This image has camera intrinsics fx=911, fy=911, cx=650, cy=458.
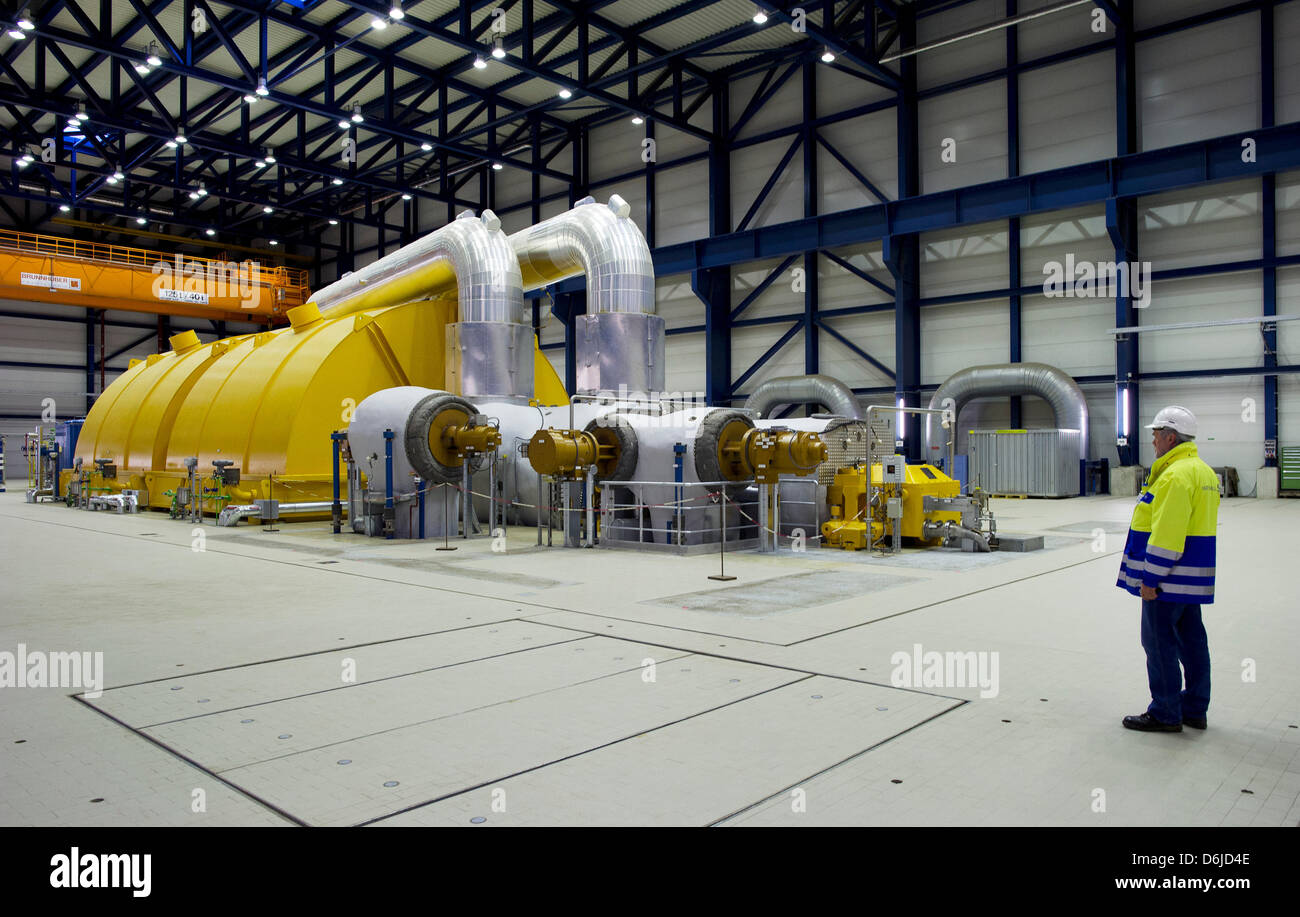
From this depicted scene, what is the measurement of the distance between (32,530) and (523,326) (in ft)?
25.4

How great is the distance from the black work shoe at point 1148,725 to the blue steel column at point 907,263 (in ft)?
56.8

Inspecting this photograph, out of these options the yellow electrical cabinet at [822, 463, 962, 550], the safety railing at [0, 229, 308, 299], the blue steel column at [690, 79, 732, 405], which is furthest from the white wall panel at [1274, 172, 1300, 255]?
the safety railing at [0, 229, 308, 299]

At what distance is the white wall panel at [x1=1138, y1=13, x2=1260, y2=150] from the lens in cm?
1750

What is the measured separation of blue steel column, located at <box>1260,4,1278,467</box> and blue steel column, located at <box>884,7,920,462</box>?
22.3 ft

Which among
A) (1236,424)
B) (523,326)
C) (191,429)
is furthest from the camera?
(1236,424)

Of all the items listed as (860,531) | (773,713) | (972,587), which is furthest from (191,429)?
(773,713)

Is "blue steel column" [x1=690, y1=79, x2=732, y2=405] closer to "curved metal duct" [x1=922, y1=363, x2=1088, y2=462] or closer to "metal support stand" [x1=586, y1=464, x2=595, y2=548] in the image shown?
"curved metal duct" [x1=922, y1=363, x2=1088, y2=462]

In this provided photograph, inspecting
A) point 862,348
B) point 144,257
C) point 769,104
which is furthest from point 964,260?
point 144,257

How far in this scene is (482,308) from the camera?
1431cm

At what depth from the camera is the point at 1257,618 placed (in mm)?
5973

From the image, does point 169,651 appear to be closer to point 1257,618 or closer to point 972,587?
point 972,587

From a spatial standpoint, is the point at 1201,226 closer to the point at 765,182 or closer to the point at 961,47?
the point at 961,47

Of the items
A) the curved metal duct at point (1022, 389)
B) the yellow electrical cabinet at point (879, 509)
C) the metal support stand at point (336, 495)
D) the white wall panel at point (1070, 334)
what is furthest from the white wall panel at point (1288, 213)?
the metal support stand at point (336, 495)

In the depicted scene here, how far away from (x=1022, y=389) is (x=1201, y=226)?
4638mm
